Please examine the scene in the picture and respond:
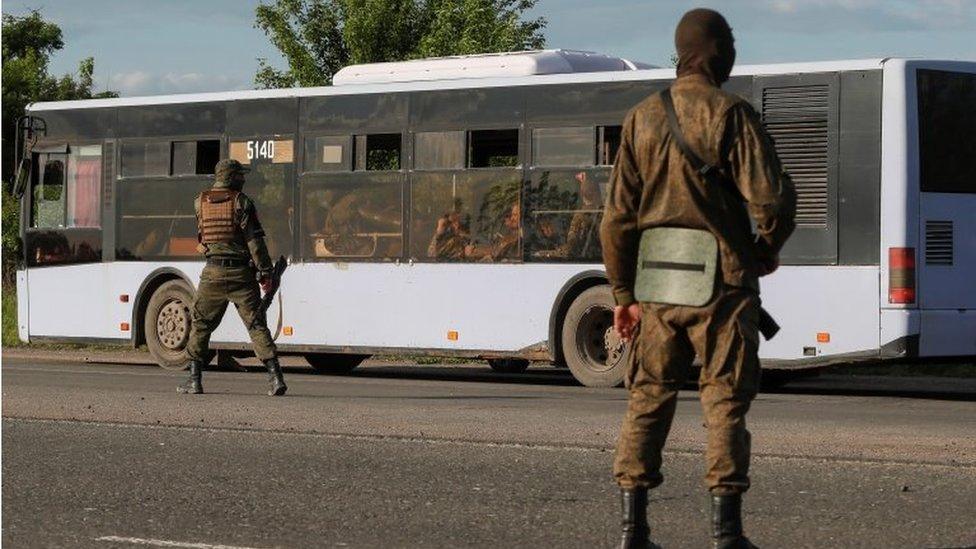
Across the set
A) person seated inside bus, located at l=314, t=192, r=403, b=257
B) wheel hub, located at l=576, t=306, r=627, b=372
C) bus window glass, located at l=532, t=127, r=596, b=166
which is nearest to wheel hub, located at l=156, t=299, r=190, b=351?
person seated inside bus, located at l=314, t=192, r=403, b=257

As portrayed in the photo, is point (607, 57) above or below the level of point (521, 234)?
above

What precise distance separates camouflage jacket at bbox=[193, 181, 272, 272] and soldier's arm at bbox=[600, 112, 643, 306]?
917cm

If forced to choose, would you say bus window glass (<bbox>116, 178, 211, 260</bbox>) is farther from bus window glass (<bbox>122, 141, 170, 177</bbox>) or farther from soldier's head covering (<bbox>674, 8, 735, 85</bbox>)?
soldier's head covering (<bbox>674, 8, 735, 85</bbox>)

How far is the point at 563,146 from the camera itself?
19.6 metres

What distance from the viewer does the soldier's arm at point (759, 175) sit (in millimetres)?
6570

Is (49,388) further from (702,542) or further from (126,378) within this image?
(702,542)

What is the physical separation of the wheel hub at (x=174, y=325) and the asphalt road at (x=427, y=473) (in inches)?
225

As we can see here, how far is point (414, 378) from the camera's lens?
21.7 m

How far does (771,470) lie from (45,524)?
3.84 m

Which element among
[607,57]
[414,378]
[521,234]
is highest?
[607,57]

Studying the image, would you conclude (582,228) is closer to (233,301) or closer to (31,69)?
(233,301)

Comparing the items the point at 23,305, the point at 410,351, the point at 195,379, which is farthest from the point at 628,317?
the point at 23,305

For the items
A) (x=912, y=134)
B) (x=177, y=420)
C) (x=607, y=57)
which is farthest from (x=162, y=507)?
(x=607, y=57)

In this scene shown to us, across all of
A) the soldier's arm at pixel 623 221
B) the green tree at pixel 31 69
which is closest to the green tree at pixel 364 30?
the green tree at pixel 31 69
